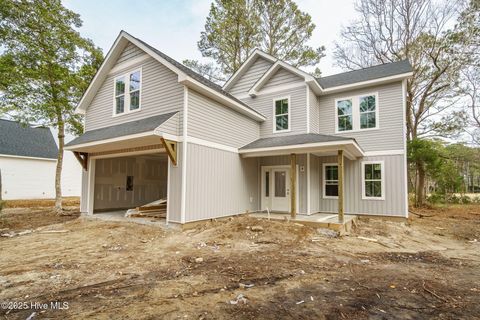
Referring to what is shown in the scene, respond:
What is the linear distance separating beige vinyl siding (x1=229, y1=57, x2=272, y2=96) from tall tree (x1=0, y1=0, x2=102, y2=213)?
7596 mm

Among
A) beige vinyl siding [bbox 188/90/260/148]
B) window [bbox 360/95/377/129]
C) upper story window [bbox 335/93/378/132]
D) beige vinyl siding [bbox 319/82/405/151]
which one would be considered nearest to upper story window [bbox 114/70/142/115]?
beige vinyl siding [bbox 188/90/260/148]

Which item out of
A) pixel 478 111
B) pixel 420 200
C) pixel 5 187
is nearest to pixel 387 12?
pixel 478 111

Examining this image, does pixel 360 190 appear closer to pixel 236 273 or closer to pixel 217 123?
pixel 217 123

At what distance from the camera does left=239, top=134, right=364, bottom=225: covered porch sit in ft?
30.1

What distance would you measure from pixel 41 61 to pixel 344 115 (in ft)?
46.0

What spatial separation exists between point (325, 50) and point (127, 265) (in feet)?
63.6

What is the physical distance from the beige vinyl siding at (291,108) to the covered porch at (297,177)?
1.84 feet

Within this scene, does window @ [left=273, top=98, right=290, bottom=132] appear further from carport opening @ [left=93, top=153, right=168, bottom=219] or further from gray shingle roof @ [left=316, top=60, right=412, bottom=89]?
carport opening @ [left=93, top=153, right=168, bottom=219]

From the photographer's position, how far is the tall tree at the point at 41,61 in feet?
35.7

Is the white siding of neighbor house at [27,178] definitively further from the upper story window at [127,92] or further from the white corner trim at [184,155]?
the white corner trim at [184,155]

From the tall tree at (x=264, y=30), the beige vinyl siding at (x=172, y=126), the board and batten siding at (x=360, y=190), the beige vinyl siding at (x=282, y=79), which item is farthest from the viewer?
the tall tree at (x=264, y=30)

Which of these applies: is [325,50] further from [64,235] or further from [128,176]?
[64,235]

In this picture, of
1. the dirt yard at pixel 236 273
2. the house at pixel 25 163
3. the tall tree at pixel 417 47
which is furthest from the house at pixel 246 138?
the house at pixel 25 163

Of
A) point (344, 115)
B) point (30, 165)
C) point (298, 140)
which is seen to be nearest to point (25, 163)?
point (30, 165)
